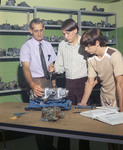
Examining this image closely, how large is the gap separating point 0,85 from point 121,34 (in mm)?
3506

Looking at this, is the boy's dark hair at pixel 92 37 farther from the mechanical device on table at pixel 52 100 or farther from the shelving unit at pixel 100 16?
the shelving unit at pixel 100 16

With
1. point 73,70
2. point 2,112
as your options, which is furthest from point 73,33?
point 2,112

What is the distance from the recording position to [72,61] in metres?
2.93

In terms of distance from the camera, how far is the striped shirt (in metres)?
2.93

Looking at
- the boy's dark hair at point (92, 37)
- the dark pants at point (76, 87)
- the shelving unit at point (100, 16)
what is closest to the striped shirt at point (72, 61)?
the dark pants at point (76, 87)

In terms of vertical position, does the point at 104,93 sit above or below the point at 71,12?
below

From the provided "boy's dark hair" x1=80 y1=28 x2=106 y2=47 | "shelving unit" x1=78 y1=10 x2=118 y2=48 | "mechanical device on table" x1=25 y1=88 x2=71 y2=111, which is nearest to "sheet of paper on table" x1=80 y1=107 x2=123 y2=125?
"mechanical device on table" x1=25 y1=88 x2=71 y2=111

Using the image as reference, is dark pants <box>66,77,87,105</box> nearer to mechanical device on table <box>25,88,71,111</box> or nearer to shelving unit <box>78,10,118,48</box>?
mechanical device on table <box>25,88,71,111</box>

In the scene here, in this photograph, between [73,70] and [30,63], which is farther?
[30,63]

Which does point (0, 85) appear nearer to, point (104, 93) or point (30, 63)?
point (30, 63)

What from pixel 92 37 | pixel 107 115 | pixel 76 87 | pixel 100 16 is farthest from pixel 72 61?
pixel 100 16

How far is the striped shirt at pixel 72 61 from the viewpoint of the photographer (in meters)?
2.93

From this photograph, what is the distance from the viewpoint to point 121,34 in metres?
6.46

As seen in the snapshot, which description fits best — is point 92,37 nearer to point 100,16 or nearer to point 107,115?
point 107,115
